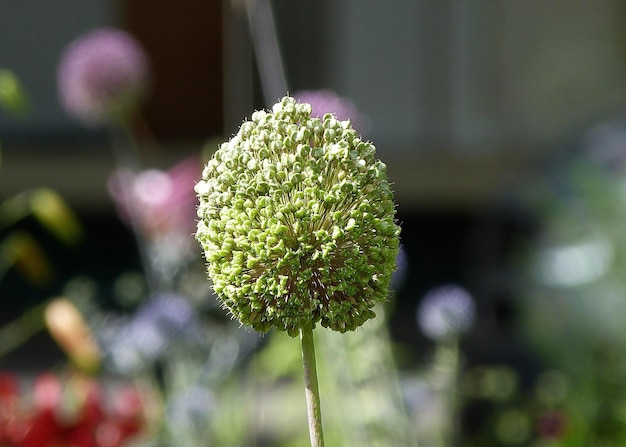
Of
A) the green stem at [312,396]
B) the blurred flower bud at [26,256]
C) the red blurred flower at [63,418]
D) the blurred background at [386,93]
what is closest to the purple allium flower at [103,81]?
the blurred flower bud at [26,256]

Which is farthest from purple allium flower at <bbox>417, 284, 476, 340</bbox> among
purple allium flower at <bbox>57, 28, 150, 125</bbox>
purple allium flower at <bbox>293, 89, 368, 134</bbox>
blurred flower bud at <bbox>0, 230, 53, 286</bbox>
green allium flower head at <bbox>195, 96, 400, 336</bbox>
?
green allium flower head at <bbox>195, 96, 400, 336</bbox>

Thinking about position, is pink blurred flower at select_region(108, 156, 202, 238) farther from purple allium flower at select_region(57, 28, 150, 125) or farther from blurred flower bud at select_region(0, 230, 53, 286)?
blurred flower bud at select_region(0, 230, 53, 286)

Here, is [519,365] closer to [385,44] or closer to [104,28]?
[385,44]

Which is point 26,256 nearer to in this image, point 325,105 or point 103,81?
point 325,105

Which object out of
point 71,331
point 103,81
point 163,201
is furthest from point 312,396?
point 103,81

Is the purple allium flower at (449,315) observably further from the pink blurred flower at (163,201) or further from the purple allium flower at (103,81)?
the purple allium flower at (103,81)
